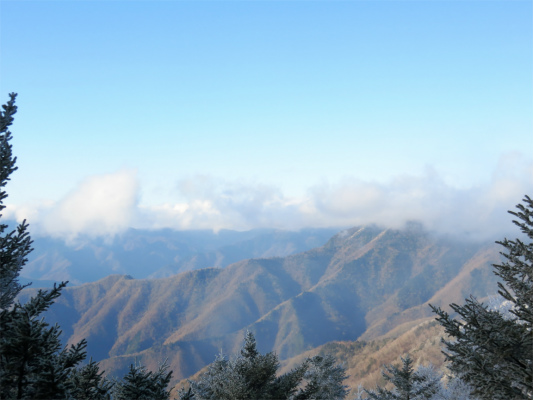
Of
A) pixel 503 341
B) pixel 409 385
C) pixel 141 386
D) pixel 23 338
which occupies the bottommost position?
pixel 409 385

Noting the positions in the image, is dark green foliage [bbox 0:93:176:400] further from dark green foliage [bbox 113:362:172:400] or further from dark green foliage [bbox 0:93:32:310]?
dark green foliage [bbox 113:362:172:400]

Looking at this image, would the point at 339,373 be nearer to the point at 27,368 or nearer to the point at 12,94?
the point at 27,368

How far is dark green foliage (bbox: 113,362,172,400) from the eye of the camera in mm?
13594

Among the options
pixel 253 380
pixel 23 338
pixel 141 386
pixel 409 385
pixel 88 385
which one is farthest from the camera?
pixel 409 385

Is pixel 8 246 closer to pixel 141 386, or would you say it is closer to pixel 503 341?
pixel 141 386

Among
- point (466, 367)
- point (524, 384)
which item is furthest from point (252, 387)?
point (524, 384)

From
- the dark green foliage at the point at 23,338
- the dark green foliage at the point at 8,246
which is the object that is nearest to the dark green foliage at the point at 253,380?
the dark green foliage at the point at 23,338

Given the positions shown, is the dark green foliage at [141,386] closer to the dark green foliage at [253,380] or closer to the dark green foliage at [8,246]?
the dark green foliage at [253,380]

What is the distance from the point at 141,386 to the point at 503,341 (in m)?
12.8

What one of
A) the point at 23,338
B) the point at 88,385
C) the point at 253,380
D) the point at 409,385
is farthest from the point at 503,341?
the point at 409,385

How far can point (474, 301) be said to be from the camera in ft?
35.1

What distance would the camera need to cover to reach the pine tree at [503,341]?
31.1 feet

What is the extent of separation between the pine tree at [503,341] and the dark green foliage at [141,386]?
1035 cm

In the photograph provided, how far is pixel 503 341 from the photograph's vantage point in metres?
9.74
